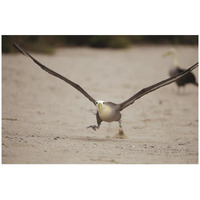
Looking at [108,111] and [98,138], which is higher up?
[108,111]

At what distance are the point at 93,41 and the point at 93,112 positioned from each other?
32.0ft

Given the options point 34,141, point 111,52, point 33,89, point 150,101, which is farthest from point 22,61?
point 34,141

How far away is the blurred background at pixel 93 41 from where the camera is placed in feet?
58.0

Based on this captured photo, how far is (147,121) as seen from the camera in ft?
31.1

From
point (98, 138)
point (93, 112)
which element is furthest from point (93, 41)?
point (98, 138)

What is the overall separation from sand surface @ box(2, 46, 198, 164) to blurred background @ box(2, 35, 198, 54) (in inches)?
18.7

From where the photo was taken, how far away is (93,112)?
966 cm

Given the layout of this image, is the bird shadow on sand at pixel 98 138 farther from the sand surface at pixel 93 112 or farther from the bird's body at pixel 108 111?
the bird's body at pixel 108 111

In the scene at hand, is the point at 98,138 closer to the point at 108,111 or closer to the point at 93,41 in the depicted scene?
the point at 108,111

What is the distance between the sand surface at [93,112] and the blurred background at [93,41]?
47cm

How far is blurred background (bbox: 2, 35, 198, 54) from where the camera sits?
17672mm

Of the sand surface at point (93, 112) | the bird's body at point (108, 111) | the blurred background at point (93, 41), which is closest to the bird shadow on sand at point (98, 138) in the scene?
the sand surface at point (93, 112)

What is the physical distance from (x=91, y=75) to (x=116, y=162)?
29.3 ft
